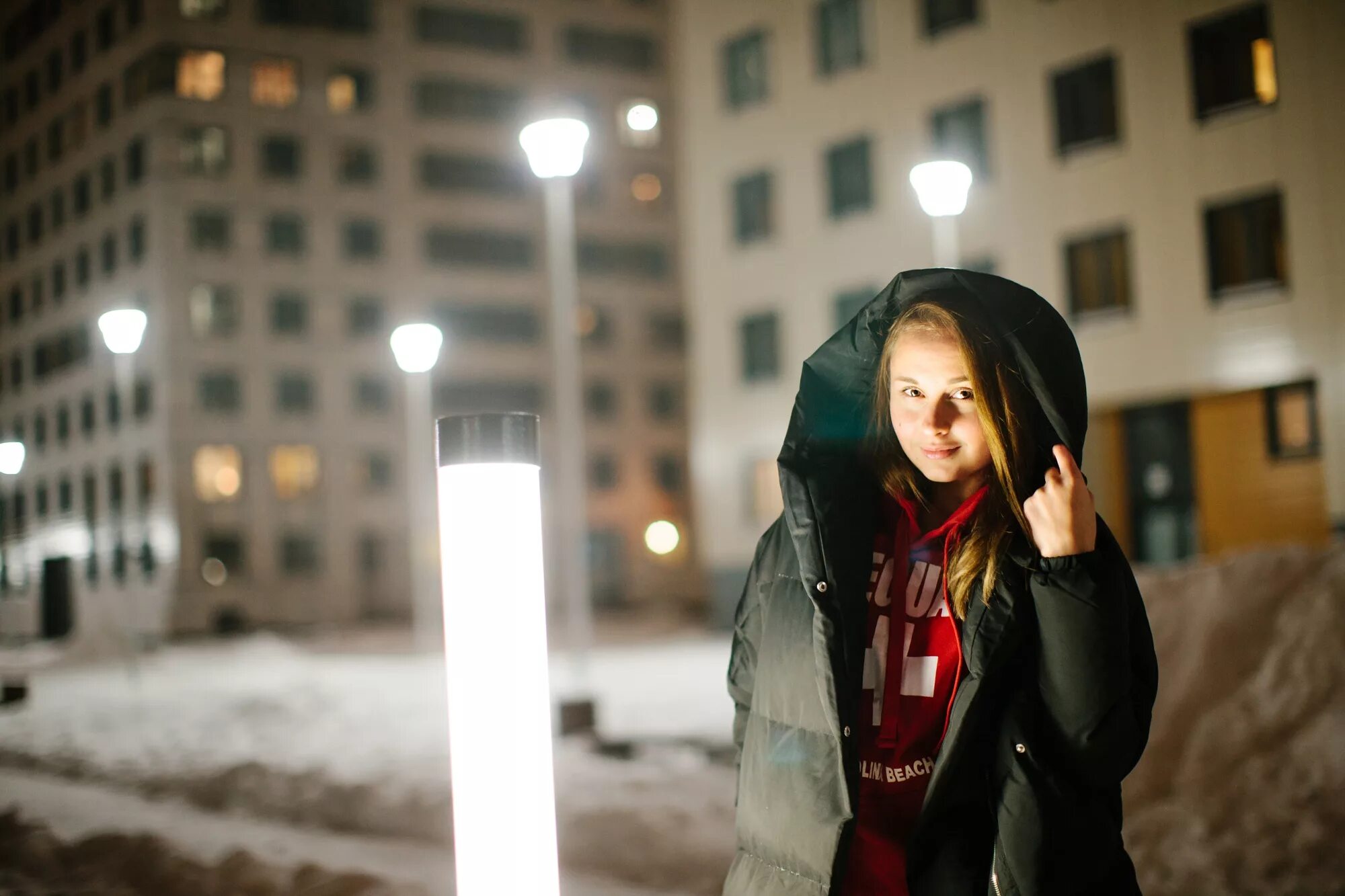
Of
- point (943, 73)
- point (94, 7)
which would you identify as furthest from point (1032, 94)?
point (94, 7)

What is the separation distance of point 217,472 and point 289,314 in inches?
286

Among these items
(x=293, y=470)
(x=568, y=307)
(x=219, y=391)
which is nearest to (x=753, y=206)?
(x=568, y=307)

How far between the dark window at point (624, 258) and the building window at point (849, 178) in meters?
28.9

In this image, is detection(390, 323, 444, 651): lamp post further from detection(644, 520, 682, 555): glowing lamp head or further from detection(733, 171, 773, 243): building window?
detection(733, 171, 773, 243): building window

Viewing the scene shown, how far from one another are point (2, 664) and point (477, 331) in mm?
49213

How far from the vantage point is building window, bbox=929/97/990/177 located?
2735 cm

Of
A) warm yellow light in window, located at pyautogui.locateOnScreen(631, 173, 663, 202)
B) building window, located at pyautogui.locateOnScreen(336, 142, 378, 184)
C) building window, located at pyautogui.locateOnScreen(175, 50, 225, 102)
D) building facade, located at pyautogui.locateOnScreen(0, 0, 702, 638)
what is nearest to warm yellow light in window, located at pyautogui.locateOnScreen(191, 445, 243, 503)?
building facade, located at pyautogui.locateOnScreen(0, 0, 702, 638)

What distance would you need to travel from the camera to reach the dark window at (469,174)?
5584 cm

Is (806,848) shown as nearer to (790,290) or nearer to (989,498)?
(989,498)

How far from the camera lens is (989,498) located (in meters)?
2.48

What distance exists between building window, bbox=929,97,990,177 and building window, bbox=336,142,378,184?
3254 centimetres

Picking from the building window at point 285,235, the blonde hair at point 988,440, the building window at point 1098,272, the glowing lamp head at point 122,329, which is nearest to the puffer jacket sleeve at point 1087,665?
the blonde hair at point 988,440

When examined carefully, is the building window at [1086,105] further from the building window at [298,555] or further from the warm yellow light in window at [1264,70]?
the building window at [298,555]

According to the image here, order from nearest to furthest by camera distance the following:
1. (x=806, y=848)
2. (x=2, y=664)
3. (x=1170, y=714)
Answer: (x=806, y=848) → (x=2, y=664) → (x=1170, y=714)
